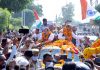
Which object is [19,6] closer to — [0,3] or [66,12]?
[0,3]

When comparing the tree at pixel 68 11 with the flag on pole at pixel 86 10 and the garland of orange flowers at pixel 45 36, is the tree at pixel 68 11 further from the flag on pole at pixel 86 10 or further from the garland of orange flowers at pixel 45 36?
the garland of orange flowers at pixel 45 36

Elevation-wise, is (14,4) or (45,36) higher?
(45,36)

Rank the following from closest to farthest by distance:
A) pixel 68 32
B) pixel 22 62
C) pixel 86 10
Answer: pixel 22 62, pixel 68 32, pixel 86 10

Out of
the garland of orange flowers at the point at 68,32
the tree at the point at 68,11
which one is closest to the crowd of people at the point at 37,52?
the garland of orange flowers at the point at 68,32

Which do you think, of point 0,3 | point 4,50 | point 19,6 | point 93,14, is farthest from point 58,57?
point 19,6

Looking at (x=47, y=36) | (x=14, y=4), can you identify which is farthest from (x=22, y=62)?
(x=14, y=4)

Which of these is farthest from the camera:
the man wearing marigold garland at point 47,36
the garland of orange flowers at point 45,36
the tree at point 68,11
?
the tree at point 68,11

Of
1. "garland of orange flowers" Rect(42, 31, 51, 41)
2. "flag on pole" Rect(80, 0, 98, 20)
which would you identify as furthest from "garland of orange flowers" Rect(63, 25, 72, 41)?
"flag on pole" Rect(80, 0, 98, 20)

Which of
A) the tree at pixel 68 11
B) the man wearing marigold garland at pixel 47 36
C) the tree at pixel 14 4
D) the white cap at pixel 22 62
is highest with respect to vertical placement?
the white cap at pixel 22 62

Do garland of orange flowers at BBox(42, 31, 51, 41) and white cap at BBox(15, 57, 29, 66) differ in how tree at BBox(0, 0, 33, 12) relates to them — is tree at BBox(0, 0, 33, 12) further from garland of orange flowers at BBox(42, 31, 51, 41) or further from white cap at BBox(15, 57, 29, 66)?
white cap at BBox(15, 57, 29, 66)

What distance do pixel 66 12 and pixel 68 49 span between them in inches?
4453

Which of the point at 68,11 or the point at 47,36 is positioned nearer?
the point at 47,36

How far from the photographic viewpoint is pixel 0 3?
41.4m

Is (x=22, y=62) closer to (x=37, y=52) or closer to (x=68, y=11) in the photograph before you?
(x=37, y=52)
